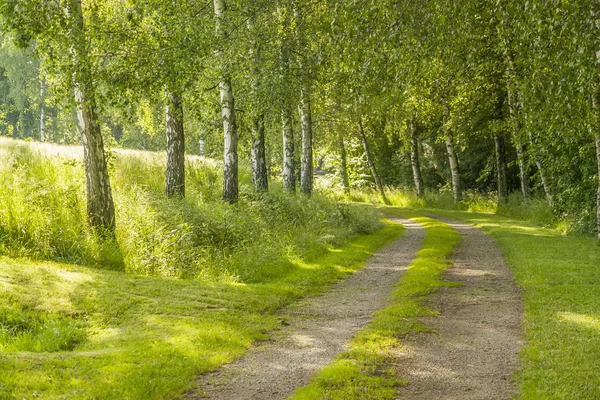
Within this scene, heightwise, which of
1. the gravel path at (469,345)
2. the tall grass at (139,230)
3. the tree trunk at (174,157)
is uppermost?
the tree trunk at (174,157)

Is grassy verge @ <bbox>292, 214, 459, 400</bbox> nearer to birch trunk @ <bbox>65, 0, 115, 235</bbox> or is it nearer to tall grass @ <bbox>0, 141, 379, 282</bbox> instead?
tall grass @ <bbox>0, 141, 379, 282</bbox>

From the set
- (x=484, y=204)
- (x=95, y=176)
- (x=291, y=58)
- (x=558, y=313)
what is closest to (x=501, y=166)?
(x=484, y=204)

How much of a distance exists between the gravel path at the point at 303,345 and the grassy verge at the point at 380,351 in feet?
0.71

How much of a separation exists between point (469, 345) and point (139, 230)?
300 inches

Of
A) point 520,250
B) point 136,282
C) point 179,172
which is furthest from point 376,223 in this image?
point 136,282

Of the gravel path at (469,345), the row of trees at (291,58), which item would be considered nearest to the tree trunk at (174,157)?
the row of trees at (291,58)

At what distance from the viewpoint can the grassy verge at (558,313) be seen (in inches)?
283

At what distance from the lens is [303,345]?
8797 mm

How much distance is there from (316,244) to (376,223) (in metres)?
7.25

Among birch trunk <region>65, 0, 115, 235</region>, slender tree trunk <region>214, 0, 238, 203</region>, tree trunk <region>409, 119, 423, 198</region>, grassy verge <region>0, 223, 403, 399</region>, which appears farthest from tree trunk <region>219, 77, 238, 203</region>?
tree trunk <region>409, 119, 423, 198</region>

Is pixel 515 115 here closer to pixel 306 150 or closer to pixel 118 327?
pixel 306 150

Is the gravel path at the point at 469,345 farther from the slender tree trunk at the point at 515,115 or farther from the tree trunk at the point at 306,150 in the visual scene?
A: the tree trunk at the point at 306,150

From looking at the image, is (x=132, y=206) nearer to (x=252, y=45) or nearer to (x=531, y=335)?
(x=252, y=45)

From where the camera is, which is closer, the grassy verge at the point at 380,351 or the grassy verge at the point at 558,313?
the grassy verge at the point at 380,351
